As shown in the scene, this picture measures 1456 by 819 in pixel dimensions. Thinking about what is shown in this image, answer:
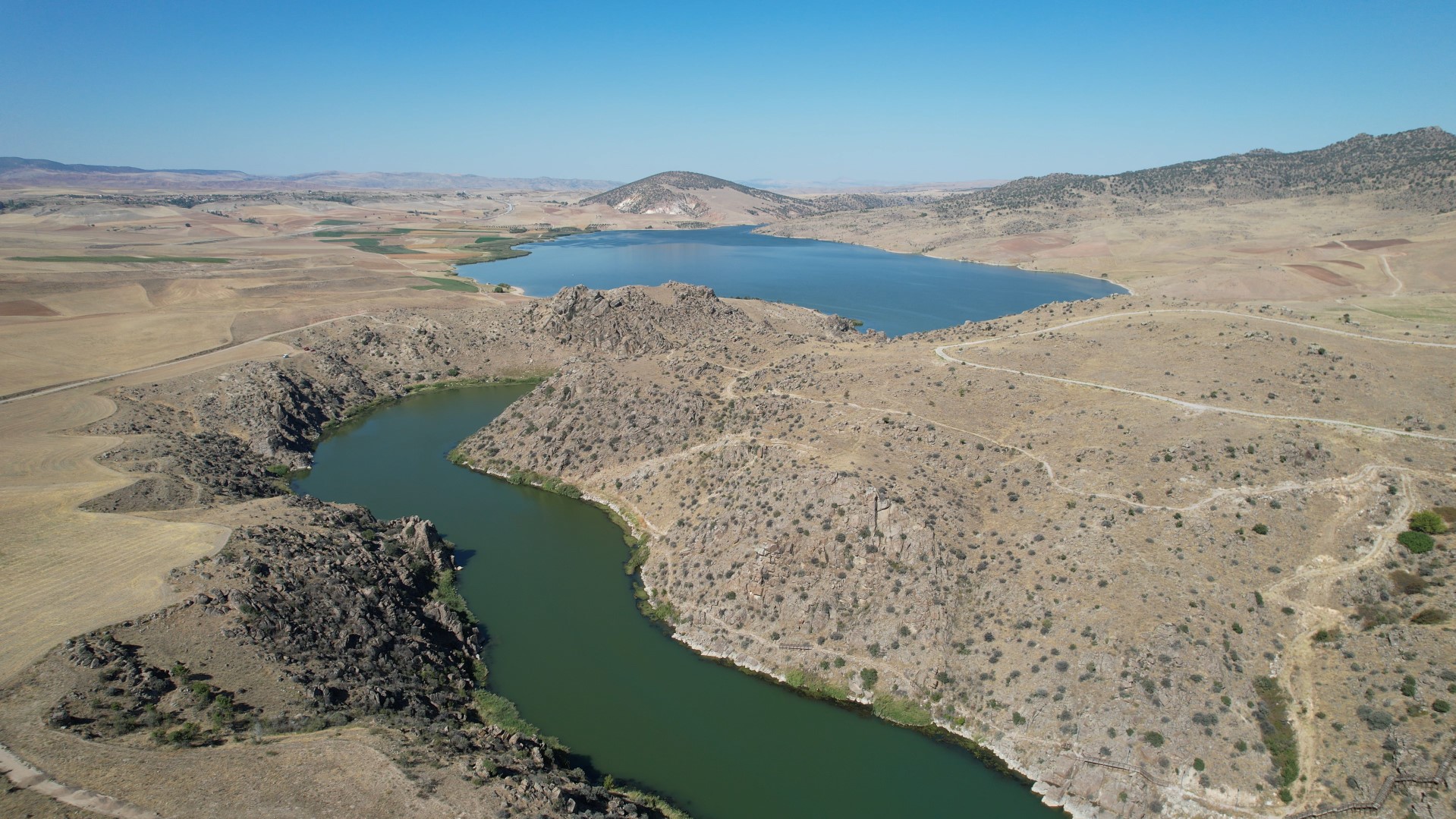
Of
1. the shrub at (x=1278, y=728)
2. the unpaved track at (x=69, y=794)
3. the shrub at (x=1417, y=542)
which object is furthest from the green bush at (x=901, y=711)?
the unpaved track at (x=69, y=794)

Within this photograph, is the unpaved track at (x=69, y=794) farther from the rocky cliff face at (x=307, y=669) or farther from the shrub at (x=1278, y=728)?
the shrub at (x=1278, y=728)

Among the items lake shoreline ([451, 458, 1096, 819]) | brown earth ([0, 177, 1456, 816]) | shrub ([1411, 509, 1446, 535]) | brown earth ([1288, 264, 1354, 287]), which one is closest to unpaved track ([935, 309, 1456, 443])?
brown earth ([0, 177, 1456, 816])

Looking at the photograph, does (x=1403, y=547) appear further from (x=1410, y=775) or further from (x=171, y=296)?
(x=171, y=296)

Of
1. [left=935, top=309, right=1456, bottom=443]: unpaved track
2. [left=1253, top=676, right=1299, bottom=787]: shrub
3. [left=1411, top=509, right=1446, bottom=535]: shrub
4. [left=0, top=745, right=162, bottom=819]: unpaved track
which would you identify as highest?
[left=935, top=309, right=1456, bottom=443]: unpaved track

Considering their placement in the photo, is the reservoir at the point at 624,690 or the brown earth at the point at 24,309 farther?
the brown earth at the point at 24,309

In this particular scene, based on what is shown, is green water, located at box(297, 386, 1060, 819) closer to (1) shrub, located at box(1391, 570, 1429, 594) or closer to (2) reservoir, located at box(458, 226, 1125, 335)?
(1) shrub, located at box(1391, 570, 1429, 594)

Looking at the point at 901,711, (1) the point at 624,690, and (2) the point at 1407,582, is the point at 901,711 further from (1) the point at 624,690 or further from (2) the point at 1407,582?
(2) the point at 1407,582
